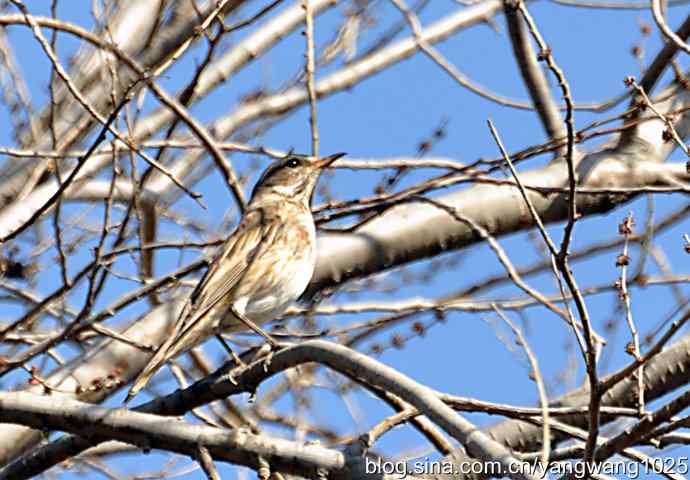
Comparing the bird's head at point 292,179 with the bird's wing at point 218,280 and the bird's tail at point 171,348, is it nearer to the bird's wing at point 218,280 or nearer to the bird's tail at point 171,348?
the bird's wing at point 218,280

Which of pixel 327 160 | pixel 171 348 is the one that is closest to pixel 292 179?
pixel 327 160

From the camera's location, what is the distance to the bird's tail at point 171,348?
523 centimetres

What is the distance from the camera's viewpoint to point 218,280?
6297 millimetres

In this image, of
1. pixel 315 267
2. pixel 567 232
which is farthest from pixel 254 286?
pixel 567 232

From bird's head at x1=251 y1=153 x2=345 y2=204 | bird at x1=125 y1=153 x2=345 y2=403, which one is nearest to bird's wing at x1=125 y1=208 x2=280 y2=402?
bird at x1=125 y1=153 x2=345 y2=403

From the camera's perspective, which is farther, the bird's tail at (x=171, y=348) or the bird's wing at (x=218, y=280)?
the bird's wing at (x=218, y=280)

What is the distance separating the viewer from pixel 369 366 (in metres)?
4.10

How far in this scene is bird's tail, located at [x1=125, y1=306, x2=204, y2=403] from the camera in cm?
523

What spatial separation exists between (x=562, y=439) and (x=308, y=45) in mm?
2201

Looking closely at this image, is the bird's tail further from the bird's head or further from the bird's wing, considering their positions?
the bird's head

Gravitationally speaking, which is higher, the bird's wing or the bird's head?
the bird's head

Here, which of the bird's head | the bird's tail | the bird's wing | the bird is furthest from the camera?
the bird's head

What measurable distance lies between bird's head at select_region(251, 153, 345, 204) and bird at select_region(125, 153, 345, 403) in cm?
11

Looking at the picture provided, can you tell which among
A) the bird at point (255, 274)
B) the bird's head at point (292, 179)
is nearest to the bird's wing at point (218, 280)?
the bird at point (255, 274)
